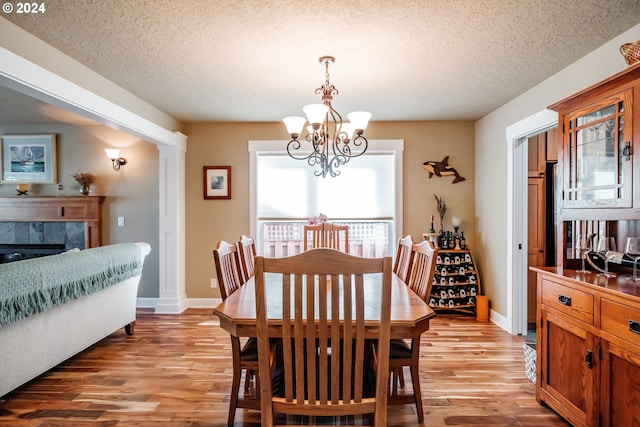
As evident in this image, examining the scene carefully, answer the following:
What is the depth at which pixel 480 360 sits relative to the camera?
9.67ft

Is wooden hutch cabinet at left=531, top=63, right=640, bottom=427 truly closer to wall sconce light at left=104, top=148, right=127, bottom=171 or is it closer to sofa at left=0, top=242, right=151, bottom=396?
sofa at left=0, top=242, right=151, bottom=396

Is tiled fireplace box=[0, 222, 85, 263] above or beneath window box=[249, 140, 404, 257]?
beneath

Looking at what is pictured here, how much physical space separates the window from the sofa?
1699 mm

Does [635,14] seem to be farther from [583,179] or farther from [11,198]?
[11,198]

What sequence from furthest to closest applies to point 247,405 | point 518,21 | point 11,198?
point 11,198 → point 518,21 → point 247,405

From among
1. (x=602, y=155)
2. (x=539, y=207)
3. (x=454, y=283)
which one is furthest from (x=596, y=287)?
(x=454, y=283)

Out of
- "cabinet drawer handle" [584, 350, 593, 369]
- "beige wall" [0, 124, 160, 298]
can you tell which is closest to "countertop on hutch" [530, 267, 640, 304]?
"cabinet drawer handle" [584, 350, 593, 369]

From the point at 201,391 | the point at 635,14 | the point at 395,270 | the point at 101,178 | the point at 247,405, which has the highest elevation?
the point at 635,14

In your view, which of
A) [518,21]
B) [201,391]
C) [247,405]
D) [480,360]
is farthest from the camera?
[480,360]

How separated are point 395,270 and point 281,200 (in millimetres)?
2087

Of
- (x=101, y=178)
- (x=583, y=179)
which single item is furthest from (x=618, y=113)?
(x=101, y=178)

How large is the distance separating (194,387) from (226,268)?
3.16 ft

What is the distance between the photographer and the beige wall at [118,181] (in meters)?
4.59

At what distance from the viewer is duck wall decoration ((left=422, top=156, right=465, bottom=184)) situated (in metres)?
4.48
